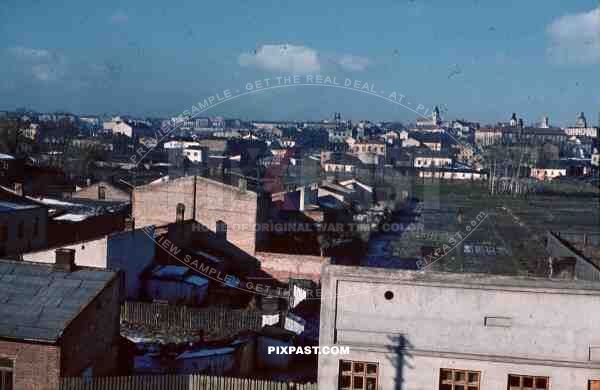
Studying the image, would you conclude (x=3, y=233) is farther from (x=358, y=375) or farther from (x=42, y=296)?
(x=358, y=375)

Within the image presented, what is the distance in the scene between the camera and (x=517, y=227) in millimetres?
42219

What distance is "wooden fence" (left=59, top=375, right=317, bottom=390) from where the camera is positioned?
384 inches

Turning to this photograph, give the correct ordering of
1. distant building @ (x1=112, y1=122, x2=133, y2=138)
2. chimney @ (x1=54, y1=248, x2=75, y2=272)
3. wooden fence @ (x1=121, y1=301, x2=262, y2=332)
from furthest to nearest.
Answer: distant building @ (x1=112, y1=122, x2=133, y2=138)
wooden fence @ (x1=121, y1=301, x2=262, y2=332)
chimney @ (x1=54, y1=248, x2=75, y2=272)

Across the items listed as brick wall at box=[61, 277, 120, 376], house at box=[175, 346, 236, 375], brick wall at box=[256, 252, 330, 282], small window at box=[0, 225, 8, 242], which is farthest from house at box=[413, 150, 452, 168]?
brick wall at box=[61, 277, 120, 376]

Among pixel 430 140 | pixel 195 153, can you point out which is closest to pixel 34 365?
pixel 195 153

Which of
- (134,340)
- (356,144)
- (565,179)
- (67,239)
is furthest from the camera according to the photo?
(565,179)

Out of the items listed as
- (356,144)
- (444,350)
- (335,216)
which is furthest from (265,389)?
(356,144)

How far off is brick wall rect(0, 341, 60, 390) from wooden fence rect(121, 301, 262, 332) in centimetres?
607

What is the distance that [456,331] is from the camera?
9.04m

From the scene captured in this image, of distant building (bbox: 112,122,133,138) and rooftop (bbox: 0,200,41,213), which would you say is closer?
rooftop (bbox: 0,200,41,213)

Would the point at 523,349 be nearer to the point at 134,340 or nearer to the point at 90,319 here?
the point at 90,319

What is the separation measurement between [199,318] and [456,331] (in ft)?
26.6

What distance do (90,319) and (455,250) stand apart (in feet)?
72.5

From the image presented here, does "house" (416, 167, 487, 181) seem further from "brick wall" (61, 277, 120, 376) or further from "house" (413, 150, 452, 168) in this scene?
"brick wall" (61, 277, 120, 376)
